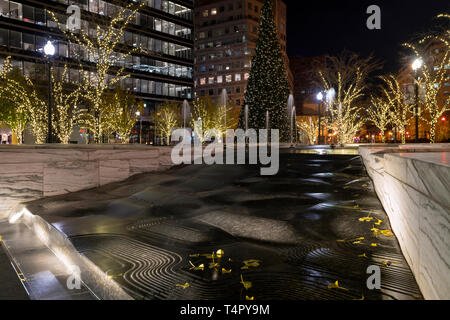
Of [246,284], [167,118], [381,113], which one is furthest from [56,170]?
[167,118]

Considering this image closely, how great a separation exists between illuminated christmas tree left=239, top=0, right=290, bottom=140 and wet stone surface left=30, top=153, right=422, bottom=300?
20.7 meters

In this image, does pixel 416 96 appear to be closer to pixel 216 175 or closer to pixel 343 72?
pixel 216 175

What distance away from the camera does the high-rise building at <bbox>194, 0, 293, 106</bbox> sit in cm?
9175

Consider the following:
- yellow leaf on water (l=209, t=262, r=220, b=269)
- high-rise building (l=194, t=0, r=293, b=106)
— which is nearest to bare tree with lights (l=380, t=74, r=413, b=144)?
yellow leaf on water (l=209, t=262, r=220, b=269)

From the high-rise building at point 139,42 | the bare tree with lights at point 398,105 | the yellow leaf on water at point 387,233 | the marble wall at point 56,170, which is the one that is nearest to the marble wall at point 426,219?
the yellow leaf on water at point 387,233

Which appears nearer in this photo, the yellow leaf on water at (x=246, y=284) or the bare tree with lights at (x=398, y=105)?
the yellow leaf on water at (x=246, y=284)

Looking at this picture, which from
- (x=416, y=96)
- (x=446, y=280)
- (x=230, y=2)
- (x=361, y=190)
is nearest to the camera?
(x=446, y=280)

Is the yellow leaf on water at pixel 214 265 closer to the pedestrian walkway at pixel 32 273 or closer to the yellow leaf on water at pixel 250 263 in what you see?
the yellow leaf on water at pixel 250 263

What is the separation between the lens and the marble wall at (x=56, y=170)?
8180 mm

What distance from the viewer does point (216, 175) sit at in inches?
388

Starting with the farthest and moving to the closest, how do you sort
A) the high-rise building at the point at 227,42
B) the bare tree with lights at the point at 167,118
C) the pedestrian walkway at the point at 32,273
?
the high-rise building at the point at 227,42 → the bare tree with lights at the point at 167,118 → the pedestrian walkway at the point at 32,273

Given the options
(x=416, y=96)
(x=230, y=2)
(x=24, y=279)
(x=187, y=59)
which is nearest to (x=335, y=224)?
(x=24, y=279)

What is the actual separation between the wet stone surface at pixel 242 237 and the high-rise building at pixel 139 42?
111 feet

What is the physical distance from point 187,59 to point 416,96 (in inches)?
2102
